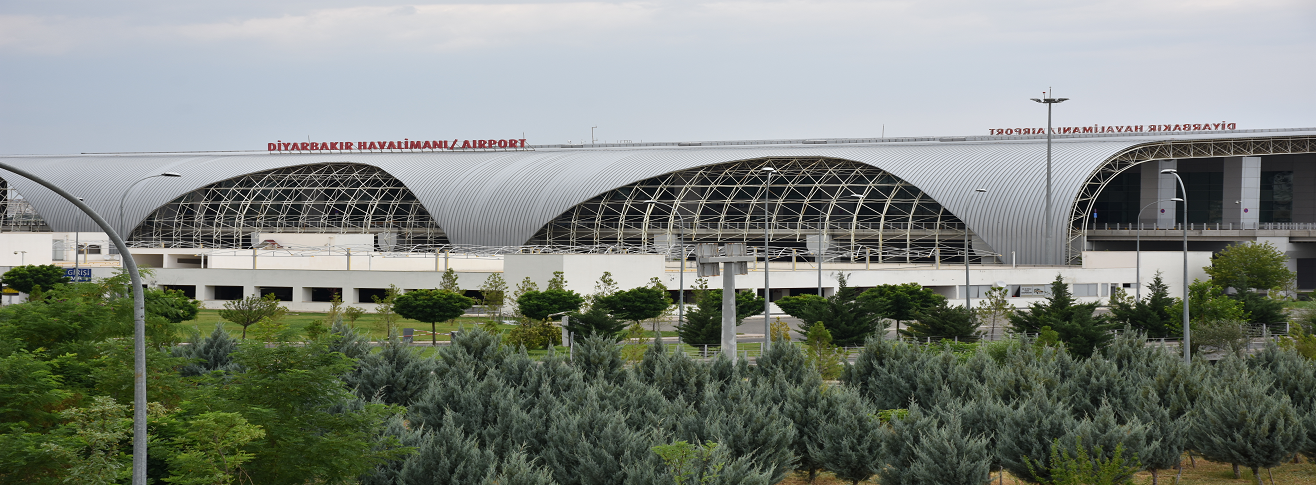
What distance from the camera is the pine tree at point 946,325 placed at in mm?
49000

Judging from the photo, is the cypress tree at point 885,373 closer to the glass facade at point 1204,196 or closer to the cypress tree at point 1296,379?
the cypress tree at point 1296,379

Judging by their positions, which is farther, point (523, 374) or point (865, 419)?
point (523, 374)

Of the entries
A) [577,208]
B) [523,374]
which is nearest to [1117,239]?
[577,208]

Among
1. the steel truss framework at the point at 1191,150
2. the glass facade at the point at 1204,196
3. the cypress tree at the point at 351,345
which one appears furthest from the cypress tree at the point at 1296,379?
the glass facade at the point at 1204,196

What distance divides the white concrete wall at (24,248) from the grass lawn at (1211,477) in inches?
2472

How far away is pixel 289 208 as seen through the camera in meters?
105

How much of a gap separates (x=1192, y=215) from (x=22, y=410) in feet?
280

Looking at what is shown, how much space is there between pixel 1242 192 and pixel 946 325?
1787 inches

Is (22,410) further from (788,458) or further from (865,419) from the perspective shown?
(865,419)

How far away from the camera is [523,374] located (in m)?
30.4

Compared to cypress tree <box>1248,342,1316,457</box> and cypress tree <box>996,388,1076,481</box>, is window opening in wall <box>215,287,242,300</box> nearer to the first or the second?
cypress tree <box>996,388,1076,481</box>

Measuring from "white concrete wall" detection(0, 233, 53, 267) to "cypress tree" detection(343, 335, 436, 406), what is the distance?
52667 mm

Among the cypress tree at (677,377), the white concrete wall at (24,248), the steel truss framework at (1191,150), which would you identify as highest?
the steel truss framework at (1191,150)

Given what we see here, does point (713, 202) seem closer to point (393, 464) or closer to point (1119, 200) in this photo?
point (1119, 200)
